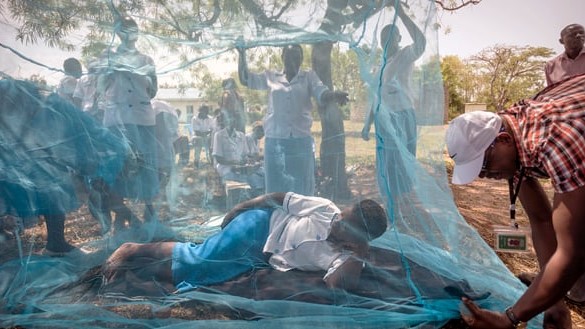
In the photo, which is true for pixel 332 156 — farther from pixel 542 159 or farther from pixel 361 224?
pixel 542 159

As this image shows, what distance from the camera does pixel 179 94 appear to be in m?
2.38

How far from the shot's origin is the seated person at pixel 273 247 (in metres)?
2.15

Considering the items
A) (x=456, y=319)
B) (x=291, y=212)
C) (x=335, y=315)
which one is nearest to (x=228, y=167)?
(x=291, y=212)

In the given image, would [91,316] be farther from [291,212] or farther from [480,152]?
[480,152]

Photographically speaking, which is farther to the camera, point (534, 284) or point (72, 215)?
point (72, 215)

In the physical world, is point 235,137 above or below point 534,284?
above

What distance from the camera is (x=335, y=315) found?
1926 mm

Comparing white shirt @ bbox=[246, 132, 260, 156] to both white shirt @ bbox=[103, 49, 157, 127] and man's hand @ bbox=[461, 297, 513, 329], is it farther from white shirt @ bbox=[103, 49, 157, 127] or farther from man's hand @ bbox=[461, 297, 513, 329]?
man's hand @ bbox=[461, 297, 513, 329]

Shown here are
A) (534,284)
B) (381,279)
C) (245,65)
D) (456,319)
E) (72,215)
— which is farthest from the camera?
(72,215)

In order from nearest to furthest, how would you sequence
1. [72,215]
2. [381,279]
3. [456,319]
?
[456,319] → [381,279] → [72,215]

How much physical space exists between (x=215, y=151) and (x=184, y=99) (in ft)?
1.14

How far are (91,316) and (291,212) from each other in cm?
107

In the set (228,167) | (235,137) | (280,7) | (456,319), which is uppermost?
(280,7)

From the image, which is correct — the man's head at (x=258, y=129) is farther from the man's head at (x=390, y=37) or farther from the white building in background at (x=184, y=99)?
the man's head at (x=390, y=37)
